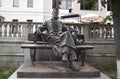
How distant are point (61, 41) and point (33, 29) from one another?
4969mm

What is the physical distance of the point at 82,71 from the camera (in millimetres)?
5980

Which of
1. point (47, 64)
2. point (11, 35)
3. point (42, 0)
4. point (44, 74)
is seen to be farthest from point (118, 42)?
point (42, 0)

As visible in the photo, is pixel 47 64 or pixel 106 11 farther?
pixel 106 11

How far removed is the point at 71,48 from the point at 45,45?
898mm

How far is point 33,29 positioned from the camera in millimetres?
11070

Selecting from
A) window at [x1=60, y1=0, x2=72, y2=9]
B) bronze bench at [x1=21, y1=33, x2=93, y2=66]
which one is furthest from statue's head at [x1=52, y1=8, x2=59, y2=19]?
window at [x1=60, y1=0, x2=72, y2=9]

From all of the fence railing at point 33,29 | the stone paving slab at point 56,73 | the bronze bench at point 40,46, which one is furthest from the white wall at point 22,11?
the stone paving slab at point 56,73

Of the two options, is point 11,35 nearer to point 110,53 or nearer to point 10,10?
point 110,53

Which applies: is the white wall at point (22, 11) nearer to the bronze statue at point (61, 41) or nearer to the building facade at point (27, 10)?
the building facade at point (27, 10)

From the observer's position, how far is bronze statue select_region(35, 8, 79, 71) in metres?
5.98

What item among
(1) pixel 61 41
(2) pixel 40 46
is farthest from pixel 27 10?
(1) pixel 61 41

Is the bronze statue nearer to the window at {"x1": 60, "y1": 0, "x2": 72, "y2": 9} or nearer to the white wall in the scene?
the white wall

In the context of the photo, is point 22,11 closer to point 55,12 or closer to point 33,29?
point 33,29

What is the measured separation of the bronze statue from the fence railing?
3.99 meters
